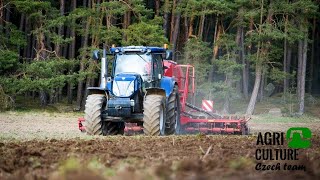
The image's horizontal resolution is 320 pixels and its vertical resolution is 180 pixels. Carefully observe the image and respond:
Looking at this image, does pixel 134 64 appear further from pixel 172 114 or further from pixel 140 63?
pixel 172 114

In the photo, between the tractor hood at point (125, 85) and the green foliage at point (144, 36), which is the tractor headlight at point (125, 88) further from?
the green foliage at point (144, 36)

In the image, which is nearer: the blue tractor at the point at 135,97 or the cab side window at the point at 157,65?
the blue tractor at the point at 135,97

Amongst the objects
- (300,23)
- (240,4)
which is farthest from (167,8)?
(300,23)

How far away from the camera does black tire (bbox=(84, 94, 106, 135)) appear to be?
14.1 m

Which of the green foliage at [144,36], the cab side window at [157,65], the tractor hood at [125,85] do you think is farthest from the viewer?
the green foliage at [144,36]

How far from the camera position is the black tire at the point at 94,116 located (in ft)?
46.4

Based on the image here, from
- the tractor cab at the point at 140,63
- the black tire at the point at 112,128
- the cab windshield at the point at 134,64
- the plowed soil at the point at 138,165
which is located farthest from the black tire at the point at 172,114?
the plowed soil at the point at 138,165

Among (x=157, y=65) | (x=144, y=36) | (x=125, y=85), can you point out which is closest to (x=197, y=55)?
(x=144, y=36)

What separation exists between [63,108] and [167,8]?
1089 cm

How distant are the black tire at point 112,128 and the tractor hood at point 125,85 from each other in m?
1.13

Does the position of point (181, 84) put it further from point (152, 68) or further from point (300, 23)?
point (300, 23)

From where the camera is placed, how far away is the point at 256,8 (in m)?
34.6

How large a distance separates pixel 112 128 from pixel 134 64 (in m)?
2.16

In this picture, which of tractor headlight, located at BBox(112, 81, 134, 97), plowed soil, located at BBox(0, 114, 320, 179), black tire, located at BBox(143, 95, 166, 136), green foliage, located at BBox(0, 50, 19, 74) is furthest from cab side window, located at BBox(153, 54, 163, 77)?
green foliage, located at BBox(0, 50, 19, 74)
